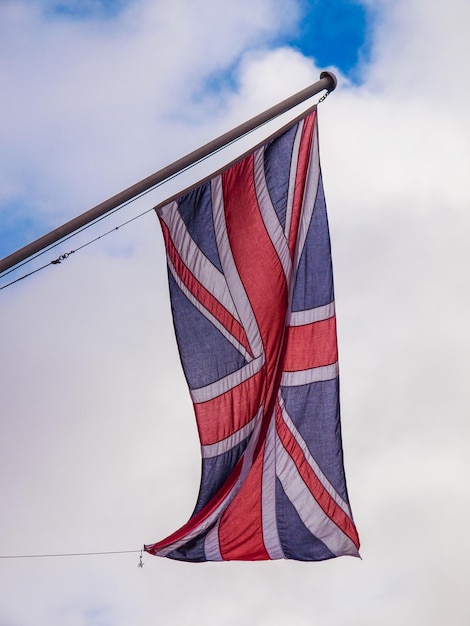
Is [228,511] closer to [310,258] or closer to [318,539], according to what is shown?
[318,539]

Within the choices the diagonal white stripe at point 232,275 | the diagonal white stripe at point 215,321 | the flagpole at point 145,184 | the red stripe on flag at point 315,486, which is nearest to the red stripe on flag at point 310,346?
the diagonal white stripe at point 232,275

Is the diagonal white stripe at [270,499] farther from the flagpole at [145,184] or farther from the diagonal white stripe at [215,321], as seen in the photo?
the flagpole at [145,184]

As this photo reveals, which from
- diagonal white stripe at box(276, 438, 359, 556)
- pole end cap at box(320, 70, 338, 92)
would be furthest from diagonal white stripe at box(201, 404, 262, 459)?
pole end cap at box(320, 70, 338, 92)

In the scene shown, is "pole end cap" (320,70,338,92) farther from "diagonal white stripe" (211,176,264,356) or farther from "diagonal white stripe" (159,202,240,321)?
"diagonal white stripe" (159,202,240,321)

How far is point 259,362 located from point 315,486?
6.29ft

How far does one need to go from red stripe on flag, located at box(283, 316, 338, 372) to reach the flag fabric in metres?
0.02

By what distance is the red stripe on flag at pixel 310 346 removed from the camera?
1233 centimetres

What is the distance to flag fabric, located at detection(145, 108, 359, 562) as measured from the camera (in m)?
11.6

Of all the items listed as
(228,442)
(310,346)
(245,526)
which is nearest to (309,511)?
(245,526)

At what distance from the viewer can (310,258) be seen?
12.6 metres

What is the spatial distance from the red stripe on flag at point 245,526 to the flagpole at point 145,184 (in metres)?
4.30

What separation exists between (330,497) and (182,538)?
2.15 meters

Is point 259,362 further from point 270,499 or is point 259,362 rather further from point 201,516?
point 201,516

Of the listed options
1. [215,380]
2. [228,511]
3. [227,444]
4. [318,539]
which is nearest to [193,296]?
[215,380]
